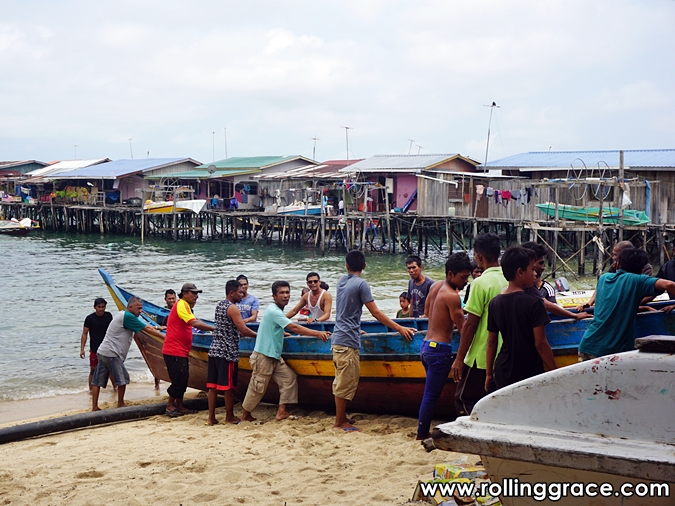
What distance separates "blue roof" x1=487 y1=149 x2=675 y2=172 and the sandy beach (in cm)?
2220

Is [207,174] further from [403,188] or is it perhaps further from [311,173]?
[403,188]

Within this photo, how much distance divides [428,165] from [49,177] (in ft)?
97.4

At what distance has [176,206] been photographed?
40.3m

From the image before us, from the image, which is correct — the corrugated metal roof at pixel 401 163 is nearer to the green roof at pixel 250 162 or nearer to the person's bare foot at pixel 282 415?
the green roof at pixel 250 162

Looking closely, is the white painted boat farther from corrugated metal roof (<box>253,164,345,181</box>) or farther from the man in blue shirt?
corrugated metal roof (<box>253,164,345,181</box>)

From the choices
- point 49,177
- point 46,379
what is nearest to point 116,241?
point 49,177

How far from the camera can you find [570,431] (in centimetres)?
332

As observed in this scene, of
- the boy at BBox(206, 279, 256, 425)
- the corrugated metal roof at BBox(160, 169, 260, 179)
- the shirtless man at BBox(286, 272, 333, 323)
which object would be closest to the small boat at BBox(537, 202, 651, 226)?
the shirtless man at BBox(286, 272, 333, 323)

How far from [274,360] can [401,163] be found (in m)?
27.3

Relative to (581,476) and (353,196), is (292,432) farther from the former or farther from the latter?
(353,196)

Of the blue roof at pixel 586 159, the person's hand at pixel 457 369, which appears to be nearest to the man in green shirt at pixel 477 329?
the person's hand at pixel 457 369

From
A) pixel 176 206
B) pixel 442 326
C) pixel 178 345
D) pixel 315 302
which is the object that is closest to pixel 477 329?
pixel 442 326

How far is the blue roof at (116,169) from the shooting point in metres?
45.1

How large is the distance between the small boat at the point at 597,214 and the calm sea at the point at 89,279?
4.89 metres
